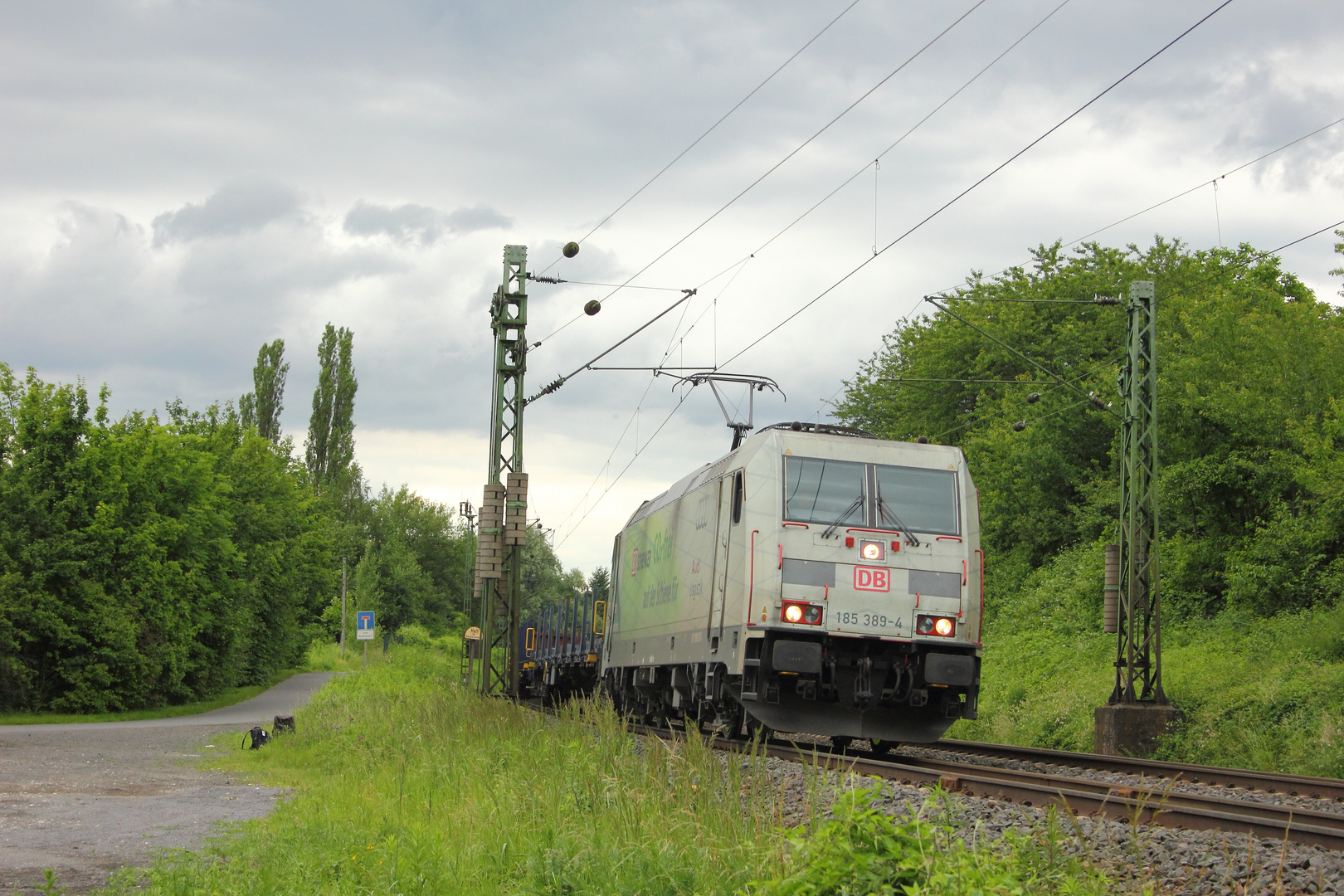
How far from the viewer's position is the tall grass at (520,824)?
638 cm

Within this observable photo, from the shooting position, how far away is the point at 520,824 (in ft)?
26.5

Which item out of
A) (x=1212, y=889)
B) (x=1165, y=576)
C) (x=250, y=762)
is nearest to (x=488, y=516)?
(x=250, y=762)

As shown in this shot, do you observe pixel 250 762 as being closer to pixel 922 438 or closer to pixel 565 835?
pixel 922 438

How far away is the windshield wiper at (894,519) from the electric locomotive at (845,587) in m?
0.01

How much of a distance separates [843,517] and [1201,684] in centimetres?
842

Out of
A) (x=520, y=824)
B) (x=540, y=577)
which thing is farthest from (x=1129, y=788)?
(x=540, y=577)

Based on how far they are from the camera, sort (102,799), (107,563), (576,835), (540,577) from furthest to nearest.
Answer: (540,577), (107,563), (102,799), (576,835)

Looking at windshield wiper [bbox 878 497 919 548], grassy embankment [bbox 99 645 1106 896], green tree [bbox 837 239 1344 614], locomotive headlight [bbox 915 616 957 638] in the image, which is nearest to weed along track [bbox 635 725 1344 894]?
grassy embankment [bbox 99 645 1106 896]

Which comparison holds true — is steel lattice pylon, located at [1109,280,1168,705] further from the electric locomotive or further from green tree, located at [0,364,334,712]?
green tree, located at [0,364,334,712]

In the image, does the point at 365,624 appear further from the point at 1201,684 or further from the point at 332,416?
the point at 332,416

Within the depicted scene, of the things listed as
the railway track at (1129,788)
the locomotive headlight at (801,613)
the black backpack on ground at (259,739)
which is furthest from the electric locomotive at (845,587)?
the black backpack on ground at (259,739)

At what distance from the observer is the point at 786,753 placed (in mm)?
13484

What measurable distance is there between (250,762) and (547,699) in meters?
15.1

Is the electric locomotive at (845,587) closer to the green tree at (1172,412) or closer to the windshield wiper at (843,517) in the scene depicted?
the windshield wiper at (843,517)
